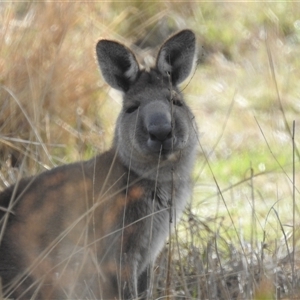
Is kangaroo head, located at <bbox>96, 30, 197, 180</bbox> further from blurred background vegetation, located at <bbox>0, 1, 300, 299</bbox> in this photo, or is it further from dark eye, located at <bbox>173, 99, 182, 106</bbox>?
blurred background vegetation, located at <bbox>0, 1, 300, 299</bbox>

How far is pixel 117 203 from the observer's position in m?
4.81

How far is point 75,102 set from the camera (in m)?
7.39

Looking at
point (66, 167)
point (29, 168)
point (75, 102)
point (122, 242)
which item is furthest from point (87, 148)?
point (122, 242)

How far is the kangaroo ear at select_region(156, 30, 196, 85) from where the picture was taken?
5.20 m

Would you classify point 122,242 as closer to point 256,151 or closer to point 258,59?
point 256,151

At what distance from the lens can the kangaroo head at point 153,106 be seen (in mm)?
4914

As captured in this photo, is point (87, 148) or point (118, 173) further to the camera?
point (87, 148)

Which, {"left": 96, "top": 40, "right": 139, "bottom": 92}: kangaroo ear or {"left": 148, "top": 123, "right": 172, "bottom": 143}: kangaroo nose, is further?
{"left": 96, "top": 40, "right": 139, "bottom": 92}: kangaroo ear

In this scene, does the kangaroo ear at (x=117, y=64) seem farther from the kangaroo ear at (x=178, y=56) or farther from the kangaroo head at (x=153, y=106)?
the kangaroo ear at (x=178, y=56)

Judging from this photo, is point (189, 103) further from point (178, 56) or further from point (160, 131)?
point (160, 131)

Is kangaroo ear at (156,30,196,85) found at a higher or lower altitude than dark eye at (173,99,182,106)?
higher

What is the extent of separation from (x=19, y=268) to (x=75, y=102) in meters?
2.84

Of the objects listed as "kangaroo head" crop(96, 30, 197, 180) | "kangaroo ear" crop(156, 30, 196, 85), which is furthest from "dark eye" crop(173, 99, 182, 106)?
"kangaroo ear" crop(156, 30, 196, 85)

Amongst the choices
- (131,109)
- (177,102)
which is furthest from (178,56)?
(131,109)
